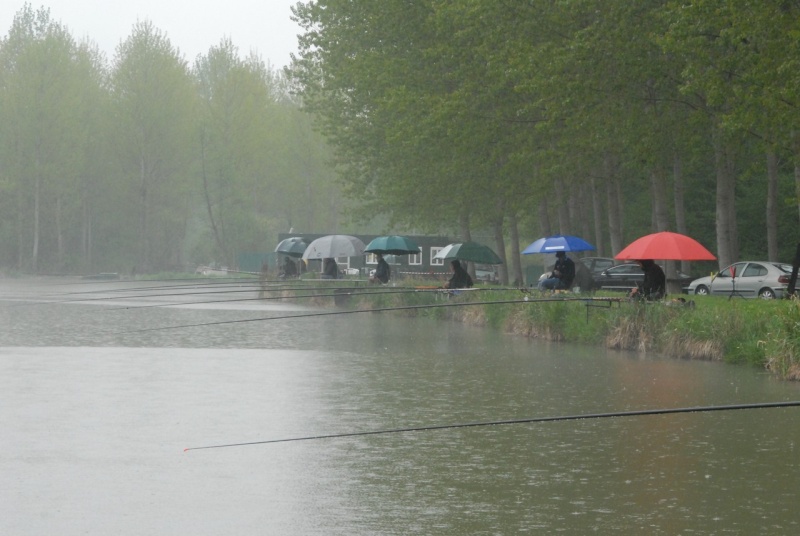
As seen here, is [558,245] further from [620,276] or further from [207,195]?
[207,195]

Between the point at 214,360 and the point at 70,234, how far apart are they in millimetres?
80933

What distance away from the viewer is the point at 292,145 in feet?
342

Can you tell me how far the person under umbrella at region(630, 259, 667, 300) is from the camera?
2819 cm

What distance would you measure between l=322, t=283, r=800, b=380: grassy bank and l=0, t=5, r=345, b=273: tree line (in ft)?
208

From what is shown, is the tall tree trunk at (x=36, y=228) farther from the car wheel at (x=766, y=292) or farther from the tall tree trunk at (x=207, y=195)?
the car wheel at (x=766, y=292)

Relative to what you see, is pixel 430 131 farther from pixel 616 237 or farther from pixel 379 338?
pixel 379 338

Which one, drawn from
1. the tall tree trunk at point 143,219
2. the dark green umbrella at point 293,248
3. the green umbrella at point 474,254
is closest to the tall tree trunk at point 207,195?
the tall tree trunk at point 143,219

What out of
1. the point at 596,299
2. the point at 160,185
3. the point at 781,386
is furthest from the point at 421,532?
the point at 160,185

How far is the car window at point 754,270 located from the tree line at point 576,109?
2.57 feet

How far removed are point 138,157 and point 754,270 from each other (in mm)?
62263

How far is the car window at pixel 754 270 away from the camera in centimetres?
4109

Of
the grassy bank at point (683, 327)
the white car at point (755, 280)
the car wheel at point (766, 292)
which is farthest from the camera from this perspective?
the car wheel at point (766, 292)

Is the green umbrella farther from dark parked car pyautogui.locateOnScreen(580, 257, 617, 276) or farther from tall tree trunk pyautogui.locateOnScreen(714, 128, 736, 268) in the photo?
tall tree trunk pyautogui.locateOnScreen(714, 128, 736, 268)

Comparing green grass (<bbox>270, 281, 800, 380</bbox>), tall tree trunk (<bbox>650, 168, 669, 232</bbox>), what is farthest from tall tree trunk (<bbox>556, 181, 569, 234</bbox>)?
green grass (<bbox>270, 281, 800, 380</bbox>)
